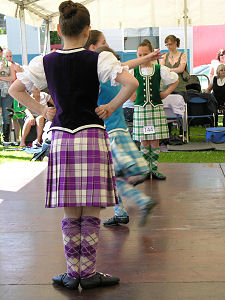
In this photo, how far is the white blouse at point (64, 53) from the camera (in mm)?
2053

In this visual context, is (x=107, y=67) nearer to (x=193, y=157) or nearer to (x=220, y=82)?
(x=193, y=157)

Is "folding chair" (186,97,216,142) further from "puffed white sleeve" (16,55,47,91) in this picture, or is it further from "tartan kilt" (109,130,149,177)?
"puffed white sleeve" (16,55,47,91)

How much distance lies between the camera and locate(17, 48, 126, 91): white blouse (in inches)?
80.8

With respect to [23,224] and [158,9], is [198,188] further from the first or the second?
[158,9]

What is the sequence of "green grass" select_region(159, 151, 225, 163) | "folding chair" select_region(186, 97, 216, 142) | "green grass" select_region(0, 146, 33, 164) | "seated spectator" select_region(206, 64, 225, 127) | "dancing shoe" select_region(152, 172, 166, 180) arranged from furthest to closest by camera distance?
"seated spectator" select_region(206, 64, 225, 127)
"folding chair" select_region(186, 97, 216, 142)
"green grass" select_region(0, 146, 33, 164)
"green grass" select_region(159, 151, 225, 163)
"dancing shoe" select_region(152, 172, 166, 180)

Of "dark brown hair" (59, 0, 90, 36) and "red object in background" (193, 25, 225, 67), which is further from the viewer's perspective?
"red object in background" (193, 25, 225, 67)

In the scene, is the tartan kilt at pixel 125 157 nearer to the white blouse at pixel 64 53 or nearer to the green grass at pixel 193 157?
the white blouse at pixel 64 53

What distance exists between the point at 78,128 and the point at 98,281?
2.19 feet

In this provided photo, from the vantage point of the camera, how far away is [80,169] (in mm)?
2113

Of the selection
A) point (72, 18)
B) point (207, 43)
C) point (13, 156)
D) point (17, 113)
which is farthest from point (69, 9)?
point (207, 43)

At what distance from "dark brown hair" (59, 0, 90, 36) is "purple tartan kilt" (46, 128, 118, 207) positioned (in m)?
0.41

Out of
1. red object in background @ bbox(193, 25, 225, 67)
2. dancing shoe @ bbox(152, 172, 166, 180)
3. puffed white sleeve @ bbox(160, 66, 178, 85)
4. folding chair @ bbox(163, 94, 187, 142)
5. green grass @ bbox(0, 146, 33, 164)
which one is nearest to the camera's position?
puffed white sleeve @ bbox(160, 66, 178, 85)

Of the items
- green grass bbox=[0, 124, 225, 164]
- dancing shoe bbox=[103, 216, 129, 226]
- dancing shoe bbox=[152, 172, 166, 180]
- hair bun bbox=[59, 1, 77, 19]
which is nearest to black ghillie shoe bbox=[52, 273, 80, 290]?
dancing shoe bbox=[103, 216, 129, 226]

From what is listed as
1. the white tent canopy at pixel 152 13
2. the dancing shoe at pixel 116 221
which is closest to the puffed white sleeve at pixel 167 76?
Result: the dancing shoe at pixel 116 221
